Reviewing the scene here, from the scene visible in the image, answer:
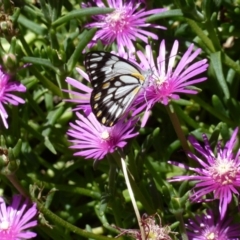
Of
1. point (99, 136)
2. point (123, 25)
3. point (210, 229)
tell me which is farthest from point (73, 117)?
point (210, 229)

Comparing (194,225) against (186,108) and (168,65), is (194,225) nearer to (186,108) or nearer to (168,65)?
(168,65)

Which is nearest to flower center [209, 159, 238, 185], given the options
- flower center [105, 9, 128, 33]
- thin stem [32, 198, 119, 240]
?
thin stem [32, 198, 119, 240]

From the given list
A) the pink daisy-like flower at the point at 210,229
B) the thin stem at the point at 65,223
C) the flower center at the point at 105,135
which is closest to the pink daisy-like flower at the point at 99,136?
the flower center at the point at 105,135

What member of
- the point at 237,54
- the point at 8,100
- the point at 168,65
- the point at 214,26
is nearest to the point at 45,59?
the point at 8,100

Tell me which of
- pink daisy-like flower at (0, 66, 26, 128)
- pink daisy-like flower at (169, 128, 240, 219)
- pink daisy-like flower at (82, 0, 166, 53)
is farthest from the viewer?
pink daisy-like flower at (82, 0, 166, 53)

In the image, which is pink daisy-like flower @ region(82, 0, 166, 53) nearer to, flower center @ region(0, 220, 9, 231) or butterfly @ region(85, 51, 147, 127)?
butterfly @ region(85, 51, 147, 127)

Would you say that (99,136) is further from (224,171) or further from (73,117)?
Answer: (73,117)
